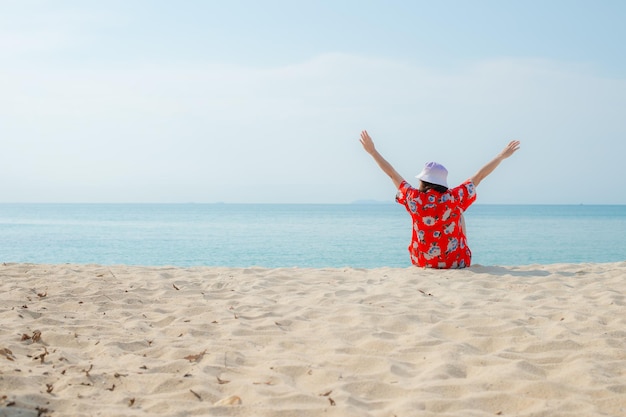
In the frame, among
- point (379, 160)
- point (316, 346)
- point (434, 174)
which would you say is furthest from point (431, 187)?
point (316, 346)

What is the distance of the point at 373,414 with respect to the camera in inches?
106

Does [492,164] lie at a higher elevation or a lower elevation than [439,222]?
higher

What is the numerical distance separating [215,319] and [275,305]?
2.21 ft

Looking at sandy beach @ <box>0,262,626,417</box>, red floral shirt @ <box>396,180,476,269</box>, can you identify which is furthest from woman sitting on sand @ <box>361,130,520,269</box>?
sandy beach @ <box>0,262,626,417</box>

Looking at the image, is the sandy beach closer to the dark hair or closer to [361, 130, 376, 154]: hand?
the dark hair

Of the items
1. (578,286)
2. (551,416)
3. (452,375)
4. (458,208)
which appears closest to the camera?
(551,416)

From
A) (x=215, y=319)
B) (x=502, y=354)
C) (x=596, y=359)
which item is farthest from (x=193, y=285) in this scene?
(x=596, y=359)

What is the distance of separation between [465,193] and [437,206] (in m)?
0.42

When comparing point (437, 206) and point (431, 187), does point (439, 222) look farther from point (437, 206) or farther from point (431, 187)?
point (431, 187)

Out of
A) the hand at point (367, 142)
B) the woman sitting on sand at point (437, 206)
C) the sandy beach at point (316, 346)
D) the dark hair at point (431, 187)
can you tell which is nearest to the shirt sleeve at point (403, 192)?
the woman sitting on sand at point (437, 206)

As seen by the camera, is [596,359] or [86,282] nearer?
[596,359]

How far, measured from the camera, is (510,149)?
6770mm

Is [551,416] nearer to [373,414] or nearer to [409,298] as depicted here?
[373,414]

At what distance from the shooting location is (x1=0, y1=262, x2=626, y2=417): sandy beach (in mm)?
2832
